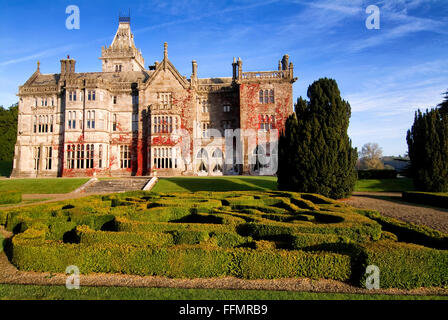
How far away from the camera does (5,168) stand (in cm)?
4638

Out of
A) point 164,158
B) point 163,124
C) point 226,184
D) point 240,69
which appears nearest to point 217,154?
point 164,158

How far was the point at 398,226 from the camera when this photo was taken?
9633mm

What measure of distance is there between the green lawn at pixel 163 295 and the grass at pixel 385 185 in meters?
24.9

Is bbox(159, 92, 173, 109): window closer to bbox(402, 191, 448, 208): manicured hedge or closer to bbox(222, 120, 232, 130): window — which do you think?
bbox(222, 120, 232, 130): window

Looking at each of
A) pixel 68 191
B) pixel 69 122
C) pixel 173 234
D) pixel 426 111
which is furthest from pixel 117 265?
pixel 69 122

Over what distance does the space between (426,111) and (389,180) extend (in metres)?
10.6

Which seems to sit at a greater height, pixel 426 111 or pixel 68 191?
pixel 426 111

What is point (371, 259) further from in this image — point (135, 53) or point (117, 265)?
point (135, 53)

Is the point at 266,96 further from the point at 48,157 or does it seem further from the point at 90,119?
the point at 48,157

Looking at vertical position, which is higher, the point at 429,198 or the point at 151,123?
the point at 151,123

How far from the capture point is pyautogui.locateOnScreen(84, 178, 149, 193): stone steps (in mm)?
26550

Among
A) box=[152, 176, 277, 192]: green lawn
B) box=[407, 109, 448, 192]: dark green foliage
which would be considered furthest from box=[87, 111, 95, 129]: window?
box=[407, 109, 448, 192]: dark green foliage

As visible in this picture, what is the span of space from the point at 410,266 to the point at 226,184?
67.5 feet
